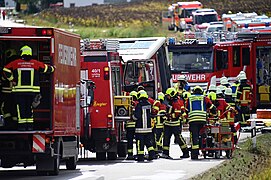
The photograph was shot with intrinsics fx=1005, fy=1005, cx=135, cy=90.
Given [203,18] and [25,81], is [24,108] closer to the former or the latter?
[25,81]

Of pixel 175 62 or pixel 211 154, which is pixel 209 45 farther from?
pixel 211 154

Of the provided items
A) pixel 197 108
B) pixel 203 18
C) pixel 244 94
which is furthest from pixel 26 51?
pixel 203 18

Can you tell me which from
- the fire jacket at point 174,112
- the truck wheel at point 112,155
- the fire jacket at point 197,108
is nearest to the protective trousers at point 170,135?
the fire jacket at point 174,112

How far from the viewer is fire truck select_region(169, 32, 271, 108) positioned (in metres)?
37.4

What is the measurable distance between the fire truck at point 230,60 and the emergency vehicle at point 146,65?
466 centimetres

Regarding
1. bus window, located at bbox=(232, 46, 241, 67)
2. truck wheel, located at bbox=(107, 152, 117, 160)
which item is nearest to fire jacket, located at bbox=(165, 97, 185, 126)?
truck wheel, located at bbox=(107, 152, 117, 160)

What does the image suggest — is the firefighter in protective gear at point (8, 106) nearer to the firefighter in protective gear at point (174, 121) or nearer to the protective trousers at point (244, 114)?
the firefighter in protective gear at point (174, 121)

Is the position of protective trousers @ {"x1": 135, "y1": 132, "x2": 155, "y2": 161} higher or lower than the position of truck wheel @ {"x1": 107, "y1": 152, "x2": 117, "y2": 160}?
higher

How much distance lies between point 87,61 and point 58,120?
483 centimetres

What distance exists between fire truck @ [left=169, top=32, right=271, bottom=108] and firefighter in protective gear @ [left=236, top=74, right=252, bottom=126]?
399 cm

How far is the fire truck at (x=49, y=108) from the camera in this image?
61.1ft

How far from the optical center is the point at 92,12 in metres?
102

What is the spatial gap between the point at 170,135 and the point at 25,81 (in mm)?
6882

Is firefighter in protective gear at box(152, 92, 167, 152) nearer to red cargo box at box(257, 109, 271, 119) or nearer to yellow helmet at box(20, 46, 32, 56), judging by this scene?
yellow helmet at box(20, 46, 32, 56)
